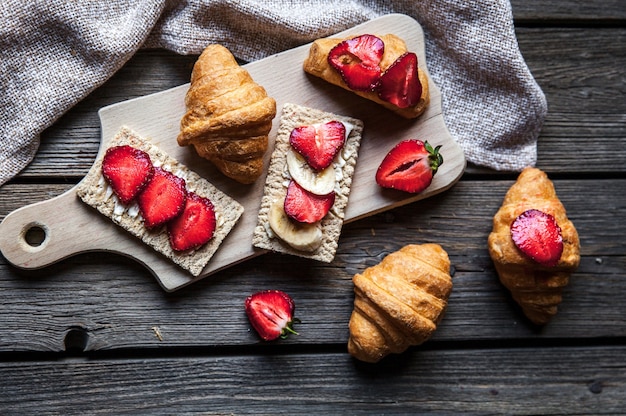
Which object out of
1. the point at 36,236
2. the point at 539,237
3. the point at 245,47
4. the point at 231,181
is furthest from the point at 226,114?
the point at 539,237

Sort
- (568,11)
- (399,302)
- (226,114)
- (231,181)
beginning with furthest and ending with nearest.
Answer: (568,11) → (231,181) → (399,302) → (226,114)

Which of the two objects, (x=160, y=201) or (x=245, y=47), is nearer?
(x=160, y=201)

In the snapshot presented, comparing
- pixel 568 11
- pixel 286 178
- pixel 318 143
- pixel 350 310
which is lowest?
pixel 350 310

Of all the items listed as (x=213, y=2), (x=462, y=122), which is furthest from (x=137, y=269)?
(x=462, y=122)

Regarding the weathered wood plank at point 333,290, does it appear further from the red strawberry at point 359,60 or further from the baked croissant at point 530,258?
the red strawberry at point 359,60

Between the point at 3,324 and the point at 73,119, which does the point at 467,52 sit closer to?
the point at 73,119

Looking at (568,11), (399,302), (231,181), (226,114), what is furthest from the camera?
(568,11)

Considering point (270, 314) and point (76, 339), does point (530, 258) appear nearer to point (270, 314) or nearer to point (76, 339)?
point (270, 314)

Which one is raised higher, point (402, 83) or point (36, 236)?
point (402, 83)
